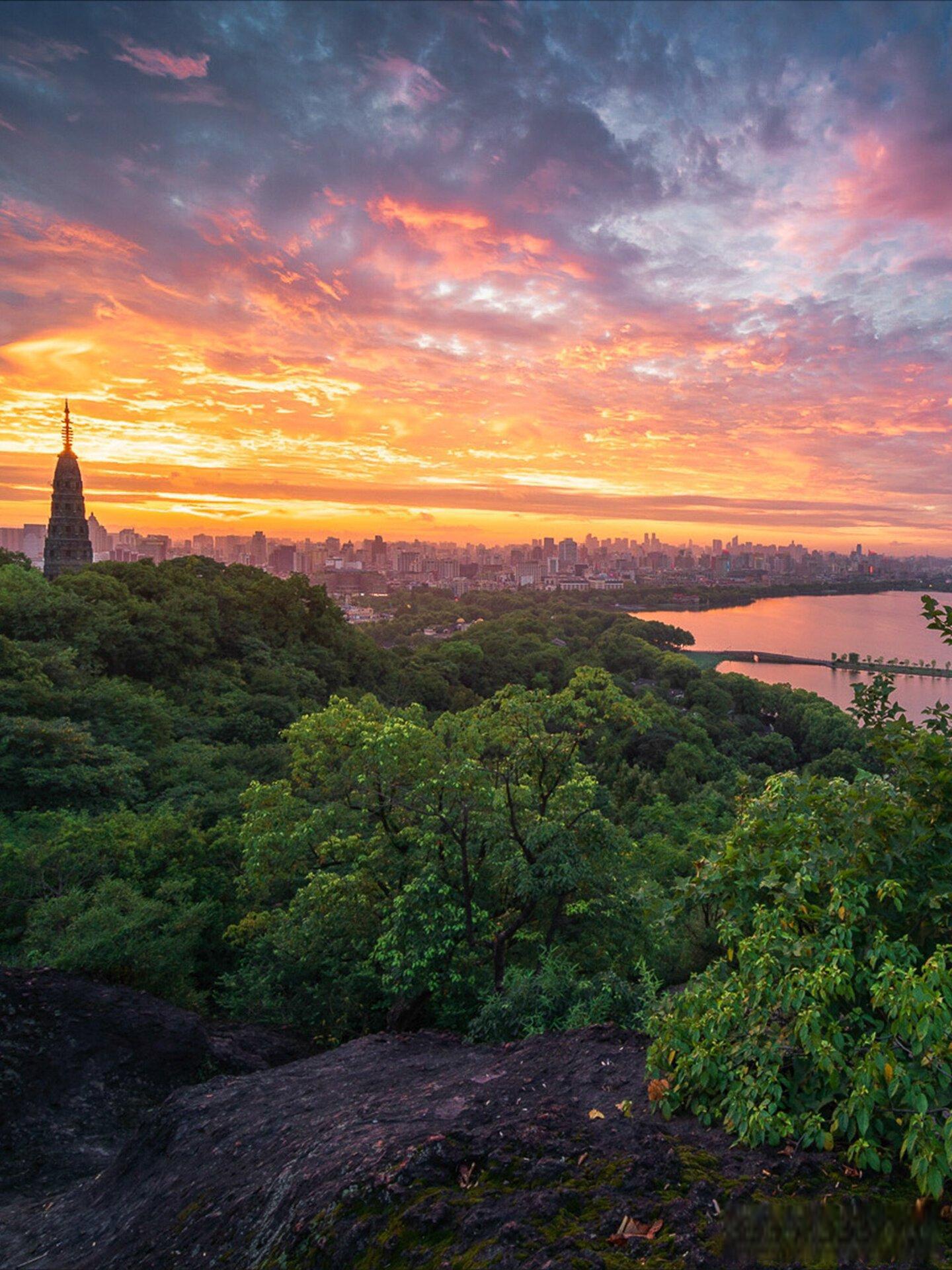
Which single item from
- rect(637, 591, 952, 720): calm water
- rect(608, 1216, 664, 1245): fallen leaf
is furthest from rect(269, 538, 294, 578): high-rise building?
rect(608, 1216, 664, 1245): fallen leaf

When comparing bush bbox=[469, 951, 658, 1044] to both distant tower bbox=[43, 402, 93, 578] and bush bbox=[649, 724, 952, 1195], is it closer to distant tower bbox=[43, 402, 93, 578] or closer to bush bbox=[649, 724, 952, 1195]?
bush bbox=[649, 724, 952, 1195]

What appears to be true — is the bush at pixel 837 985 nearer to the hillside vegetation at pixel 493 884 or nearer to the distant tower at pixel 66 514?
the hillside vegetation at pixel 493 884

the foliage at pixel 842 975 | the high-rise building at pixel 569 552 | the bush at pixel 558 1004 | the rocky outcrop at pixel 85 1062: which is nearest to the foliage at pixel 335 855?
the bush at pixel 558 1004

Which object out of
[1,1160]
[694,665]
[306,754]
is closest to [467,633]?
[694,665]

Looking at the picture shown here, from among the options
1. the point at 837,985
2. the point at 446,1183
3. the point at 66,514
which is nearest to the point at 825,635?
the point at 66,514

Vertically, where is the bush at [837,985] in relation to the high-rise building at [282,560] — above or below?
below

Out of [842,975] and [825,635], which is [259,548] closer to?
[825,635]
